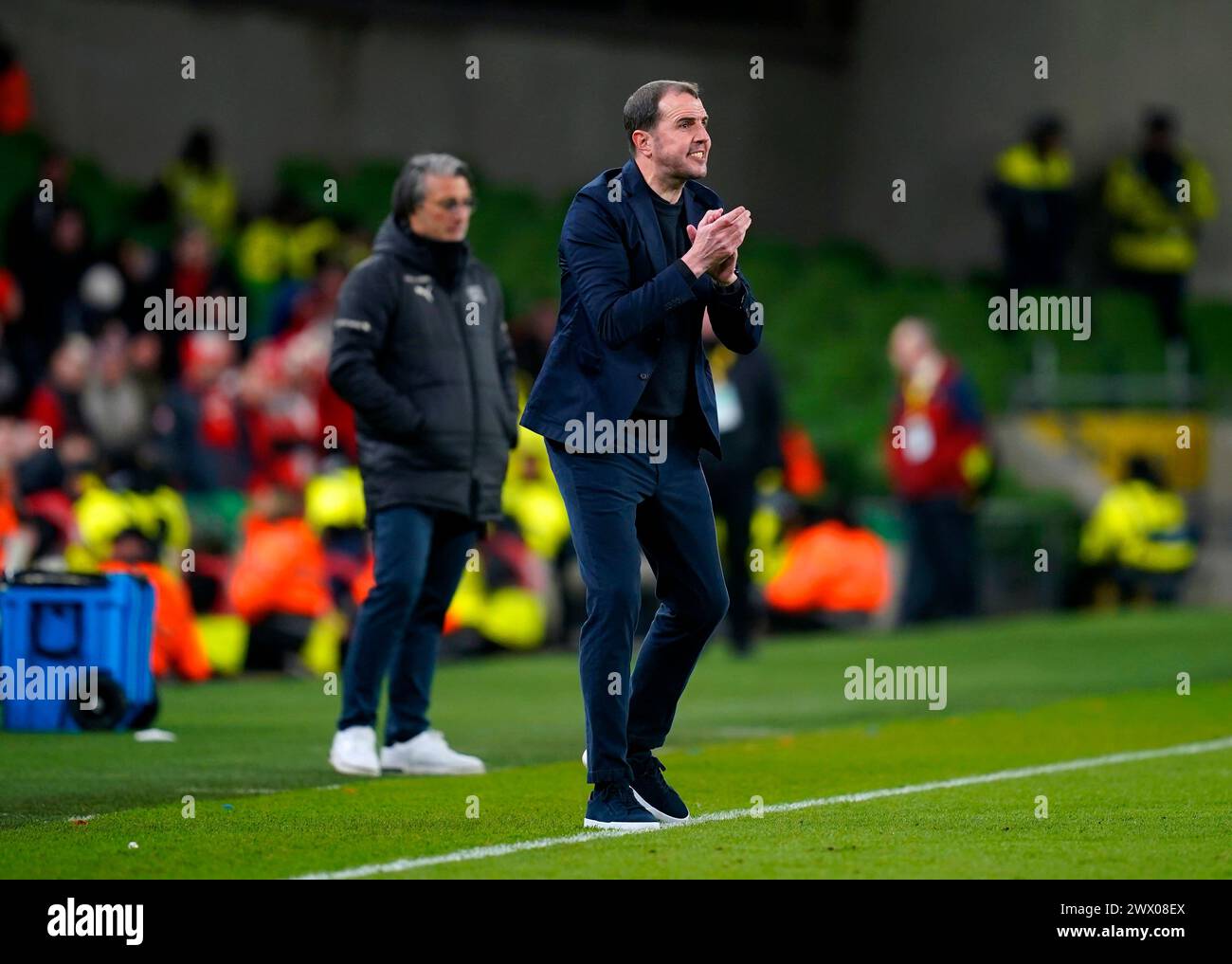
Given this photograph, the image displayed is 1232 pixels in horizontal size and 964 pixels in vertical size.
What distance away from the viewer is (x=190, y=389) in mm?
17688

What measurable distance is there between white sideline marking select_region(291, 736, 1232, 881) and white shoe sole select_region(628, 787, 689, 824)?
0.10 feet

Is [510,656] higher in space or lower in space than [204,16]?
lower

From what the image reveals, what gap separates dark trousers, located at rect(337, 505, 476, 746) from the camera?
31.5 ft

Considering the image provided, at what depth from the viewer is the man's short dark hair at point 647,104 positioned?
7766 millimetres

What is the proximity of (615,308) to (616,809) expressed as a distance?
5.02 feet

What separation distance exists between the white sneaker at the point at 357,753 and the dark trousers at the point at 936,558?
397 inches

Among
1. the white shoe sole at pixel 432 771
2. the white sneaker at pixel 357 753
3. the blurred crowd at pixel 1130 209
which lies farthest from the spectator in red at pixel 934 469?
the white sneaker at pixel 357 753

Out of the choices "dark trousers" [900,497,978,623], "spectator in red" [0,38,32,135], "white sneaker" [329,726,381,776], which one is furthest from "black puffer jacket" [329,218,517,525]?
"spectator in red" [0,38,32,135]

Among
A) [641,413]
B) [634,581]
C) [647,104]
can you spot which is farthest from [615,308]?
[634,581]

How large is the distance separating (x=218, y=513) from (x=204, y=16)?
9021 millimetres

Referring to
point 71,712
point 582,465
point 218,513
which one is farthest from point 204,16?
point 582,465

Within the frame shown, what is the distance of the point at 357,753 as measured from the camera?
9.69m

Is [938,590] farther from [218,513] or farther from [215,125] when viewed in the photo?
[215,125]
